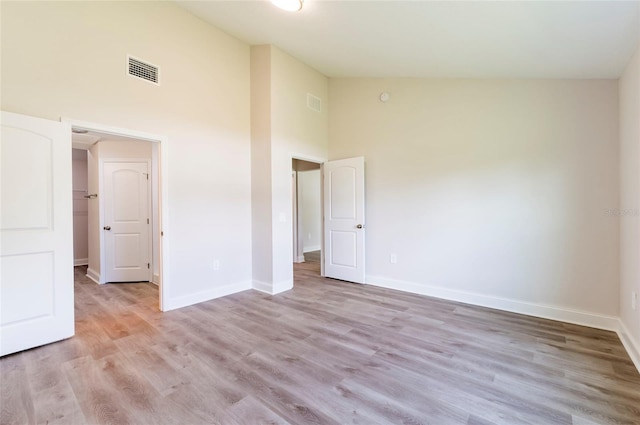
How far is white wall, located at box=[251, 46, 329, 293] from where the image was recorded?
400 centimetres

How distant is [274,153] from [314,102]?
4.22ft

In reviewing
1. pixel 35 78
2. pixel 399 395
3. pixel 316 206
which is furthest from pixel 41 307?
pixel 316 206

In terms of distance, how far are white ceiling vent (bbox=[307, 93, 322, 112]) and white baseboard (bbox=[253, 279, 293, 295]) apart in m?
2.75

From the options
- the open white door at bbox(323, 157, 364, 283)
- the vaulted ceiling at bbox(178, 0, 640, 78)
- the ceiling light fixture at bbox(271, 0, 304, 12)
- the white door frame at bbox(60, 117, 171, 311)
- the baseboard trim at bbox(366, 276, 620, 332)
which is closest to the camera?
the vaulted ceiling at bbox(178, 0, 640, 78)

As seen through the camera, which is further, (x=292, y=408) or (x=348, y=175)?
(x=348, y=175)

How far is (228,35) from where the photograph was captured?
12.7 feet

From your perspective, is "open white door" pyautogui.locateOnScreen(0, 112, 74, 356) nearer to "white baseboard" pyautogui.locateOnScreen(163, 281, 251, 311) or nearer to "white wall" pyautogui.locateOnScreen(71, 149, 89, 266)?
"white baseboard" pyautogui.locateOnScreen(163, 281, 251, 311)

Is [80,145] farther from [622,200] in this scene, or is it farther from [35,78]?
[622,200]

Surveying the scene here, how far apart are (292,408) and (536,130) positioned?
11.8ft

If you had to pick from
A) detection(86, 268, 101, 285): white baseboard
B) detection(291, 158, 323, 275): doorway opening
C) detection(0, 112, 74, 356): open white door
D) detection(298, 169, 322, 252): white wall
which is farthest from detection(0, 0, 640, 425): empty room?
detection(298, 169, 322, 252): white wall

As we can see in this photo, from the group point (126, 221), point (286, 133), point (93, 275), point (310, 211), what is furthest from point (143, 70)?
point (310, 211)

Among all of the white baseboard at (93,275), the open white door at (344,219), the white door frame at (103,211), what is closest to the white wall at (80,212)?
the white baseboard at (93,275)

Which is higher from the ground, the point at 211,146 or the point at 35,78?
the point at 35,78

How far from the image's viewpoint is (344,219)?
15.4 feet
